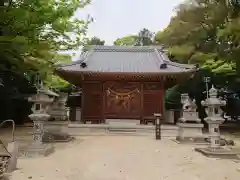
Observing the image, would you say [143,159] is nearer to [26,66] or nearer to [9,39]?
[9,39]

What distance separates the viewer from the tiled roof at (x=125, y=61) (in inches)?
749

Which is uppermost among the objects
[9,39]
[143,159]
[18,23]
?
[18,23]

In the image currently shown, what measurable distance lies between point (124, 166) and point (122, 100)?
40.6ft

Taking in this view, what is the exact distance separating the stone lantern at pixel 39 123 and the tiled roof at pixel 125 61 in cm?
824

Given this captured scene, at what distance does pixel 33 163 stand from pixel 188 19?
1696 centimetres

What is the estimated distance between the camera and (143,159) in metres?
8.55

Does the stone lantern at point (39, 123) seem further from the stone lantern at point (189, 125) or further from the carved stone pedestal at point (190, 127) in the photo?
the stone lantern at point (189, 125)

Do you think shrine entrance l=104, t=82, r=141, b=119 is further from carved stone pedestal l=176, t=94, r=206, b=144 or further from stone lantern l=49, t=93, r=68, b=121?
stone lantern l=49, t=93, r=68, b=121

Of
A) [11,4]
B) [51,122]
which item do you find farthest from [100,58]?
[11,4]

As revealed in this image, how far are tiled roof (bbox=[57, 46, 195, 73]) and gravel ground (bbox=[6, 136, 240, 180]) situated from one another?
9800 mm

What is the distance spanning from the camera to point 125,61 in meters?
21.6

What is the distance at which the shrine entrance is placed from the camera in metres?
19.5

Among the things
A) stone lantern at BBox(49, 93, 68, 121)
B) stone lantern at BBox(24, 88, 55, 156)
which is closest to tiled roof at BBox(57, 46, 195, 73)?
stone lantern at BBox(49, 93, 68, 121)

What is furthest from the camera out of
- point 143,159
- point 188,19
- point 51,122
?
point 188,19
